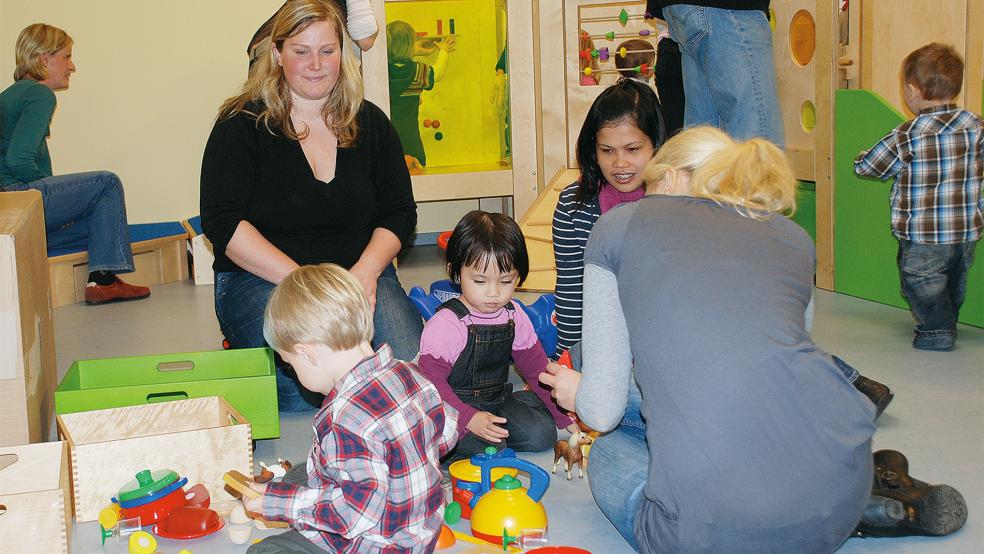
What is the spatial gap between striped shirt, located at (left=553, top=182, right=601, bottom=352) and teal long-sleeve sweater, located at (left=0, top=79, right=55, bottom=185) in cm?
271

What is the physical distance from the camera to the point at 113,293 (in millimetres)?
4410

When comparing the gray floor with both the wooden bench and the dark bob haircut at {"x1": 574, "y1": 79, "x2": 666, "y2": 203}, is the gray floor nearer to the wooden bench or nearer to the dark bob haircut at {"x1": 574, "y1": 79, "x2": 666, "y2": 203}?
the wooden bench

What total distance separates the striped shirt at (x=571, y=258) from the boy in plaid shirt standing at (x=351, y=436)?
1012 millimetres

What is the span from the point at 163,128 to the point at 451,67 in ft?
5.26

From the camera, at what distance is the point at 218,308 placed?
8.96 feet

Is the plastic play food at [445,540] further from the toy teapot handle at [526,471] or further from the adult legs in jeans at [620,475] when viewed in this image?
the adult legs in jeans at [620,475]

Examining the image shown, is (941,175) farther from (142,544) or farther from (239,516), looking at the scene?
(142,544)

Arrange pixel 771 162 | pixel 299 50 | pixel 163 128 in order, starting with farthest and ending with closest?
pixel 163 128 < pixel 299 50 < pixel 771 162

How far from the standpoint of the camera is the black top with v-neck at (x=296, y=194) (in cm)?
253

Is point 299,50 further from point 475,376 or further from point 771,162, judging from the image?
point 771,162

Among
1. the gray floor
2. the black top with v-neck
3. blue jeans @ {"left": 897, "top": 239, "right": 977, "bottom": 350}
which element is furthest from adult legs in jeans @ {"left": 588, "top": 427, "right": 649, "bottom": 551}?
blue jeans @ {"left": 897, "top": 239, "right": 977, "bottom": 350}

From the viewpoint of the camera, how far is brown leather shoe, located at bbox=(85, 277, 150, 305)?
439 cm

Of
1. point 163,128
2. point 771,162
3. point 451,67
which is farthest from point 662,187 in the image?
point 163,128

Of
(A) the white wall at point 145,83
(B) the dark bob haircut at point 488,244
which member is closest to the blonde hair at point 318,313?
(B) the dark bob haircut at point 488,244
